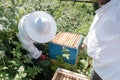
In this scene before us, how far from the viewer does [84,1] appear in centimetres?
685

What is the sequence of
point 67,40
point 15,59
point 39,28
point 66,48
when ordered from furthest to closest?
1. point 67,40
2. point 66,48
3. point 39,28
4. point 15,59

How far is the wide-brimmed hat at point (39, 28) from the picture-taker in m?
2.55

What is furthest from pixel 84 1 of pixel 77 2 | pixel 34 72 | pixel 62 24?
pixel 34 72

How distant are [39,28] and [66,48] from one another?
45 cm

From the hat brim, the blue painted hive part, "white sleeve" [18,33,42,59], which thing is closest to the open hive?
the blue painted hive part

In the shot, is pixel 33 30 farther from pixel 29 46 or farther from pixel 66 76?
pixel 66 76

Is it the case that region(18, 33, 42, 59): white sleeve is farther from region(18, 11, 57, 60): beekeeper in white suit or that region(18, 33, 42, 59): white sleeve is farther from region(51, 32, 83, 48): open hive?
region(51, 32, 83, 48): open hive

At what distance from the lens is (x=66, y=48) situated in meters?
2.70

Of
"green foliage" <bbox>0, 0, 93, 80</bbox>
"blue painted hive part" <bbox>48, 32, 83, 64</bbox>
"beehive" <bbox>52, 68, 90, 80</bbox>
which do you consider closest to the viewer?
"green foliage" <bbox>0, 0, 93, 80</bbox>

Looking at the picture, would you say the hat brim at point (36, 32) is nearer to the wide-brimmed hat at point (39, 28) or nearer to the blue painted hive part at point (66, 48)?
the wide-brimmed hat at point (39, 28)

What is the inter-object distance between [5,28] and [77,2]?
4.65m

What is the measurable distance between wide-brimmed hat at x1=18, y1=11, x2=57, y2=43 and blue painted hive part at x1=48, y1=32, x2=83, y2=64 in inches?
5.3

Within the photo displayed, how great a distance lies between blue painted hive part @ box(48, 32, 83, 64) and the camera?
2682mm

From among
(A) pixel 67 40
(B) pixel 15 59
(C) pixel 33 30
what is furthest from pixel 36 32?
(A) pixel 67 40
